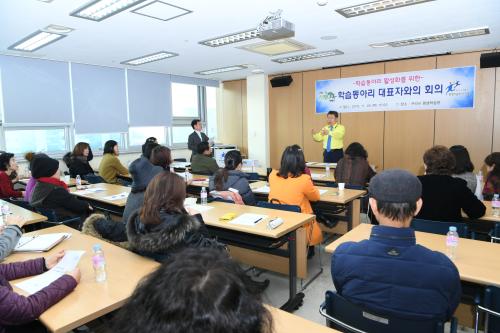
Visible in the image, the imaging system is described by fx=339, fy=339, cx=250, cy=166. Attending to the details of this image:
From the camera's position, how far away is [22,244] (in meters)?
2.40

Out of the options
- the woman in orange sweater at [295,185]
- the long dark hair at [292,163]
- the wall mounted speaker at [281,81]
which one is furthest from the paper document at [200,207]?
the wall mounted speaker at [281,81]

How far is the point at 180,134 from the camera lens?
926 cm

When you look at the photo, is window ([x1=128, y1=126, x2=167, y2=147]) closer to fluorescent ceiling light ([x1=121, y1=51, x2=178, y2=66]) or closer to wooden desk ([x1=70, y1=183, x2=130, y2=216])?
fluorescent ceiling light ([x1=121, y1=51, x2=178, y2=66])

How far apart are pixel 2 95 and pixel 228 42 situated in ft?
13.6

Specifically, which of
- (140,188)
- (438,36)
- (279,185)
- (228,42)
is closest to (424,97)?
(438,36)

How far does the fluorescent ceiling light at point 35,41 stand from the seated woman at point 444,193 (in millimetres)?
5024

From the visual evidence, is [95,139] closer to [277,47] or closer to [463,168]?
[277,47]

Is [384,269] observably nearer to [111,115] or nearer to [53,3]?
[53,3]

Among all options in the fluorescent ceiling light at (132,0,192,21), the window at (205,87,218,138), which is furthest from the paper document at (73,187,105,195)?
the window at (205,87,218,138)

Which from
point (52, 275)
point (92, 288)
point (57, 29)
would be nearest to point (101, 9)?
point (57, 29)

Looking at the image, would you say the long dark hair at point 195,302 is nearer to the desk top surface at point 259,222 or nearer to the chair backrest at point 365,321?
the chair backrest at point 365,321

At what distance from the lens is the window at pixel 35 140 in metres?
6.29

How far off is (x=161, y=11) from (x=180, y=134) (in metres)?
5.52

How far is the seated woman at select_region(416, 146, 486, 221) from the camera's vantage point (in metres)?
2.67
